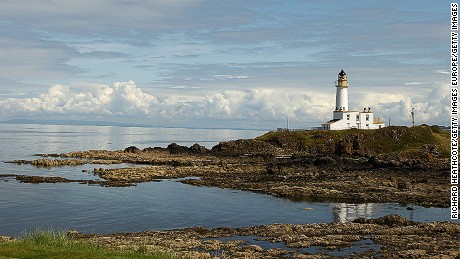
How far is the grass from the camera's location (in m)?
21.7

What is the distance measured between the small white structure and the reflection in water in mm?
77419

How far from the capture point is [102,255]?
21938 mm

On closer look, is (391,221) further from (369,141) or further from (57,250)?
(369,141)

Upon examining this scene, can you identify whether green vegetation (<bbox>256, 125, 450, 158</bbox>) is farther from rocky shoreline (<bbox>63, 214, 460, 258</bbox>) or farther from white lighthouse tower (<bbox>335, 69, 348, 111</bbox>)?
rocky shoreline (<bbox>63, 214, 460, 258</bbox>)

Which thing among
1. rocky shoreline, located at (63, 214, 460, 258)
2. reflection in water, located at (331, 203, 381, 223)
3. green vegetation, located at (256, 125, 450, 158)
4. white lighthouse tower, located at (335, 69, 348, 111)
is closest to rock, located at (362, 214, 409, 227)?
rocky shoreline, located at (63, 214, 460, 258)

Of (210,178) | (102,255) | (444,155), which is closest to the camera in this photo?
(102,255)

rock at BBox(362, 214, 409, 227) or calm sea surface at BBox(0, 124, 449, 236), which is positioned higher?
rock at BBox(362, 214, 409, 227)

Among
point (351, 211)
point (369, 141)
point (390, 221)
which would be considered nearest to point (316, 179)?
point (351, 211)

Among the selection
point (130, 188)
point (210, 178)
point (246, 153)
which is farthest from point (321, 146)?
point (130, 188)

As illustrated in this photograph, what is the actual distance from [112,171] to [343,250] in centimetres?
5367

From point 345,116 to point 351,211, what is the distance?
85.1 m

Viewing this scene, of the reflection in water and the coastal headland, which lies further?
the reflection in water

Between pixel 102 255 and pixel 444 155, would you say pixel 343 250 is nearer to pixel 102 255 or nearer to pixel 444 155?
pixel 102 255

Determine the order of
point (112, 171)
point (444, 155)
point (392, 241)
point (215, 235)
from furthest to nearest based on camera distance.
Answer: point (444, 155) < point (112, 171) < point (215, 235) < point (392, 241)
